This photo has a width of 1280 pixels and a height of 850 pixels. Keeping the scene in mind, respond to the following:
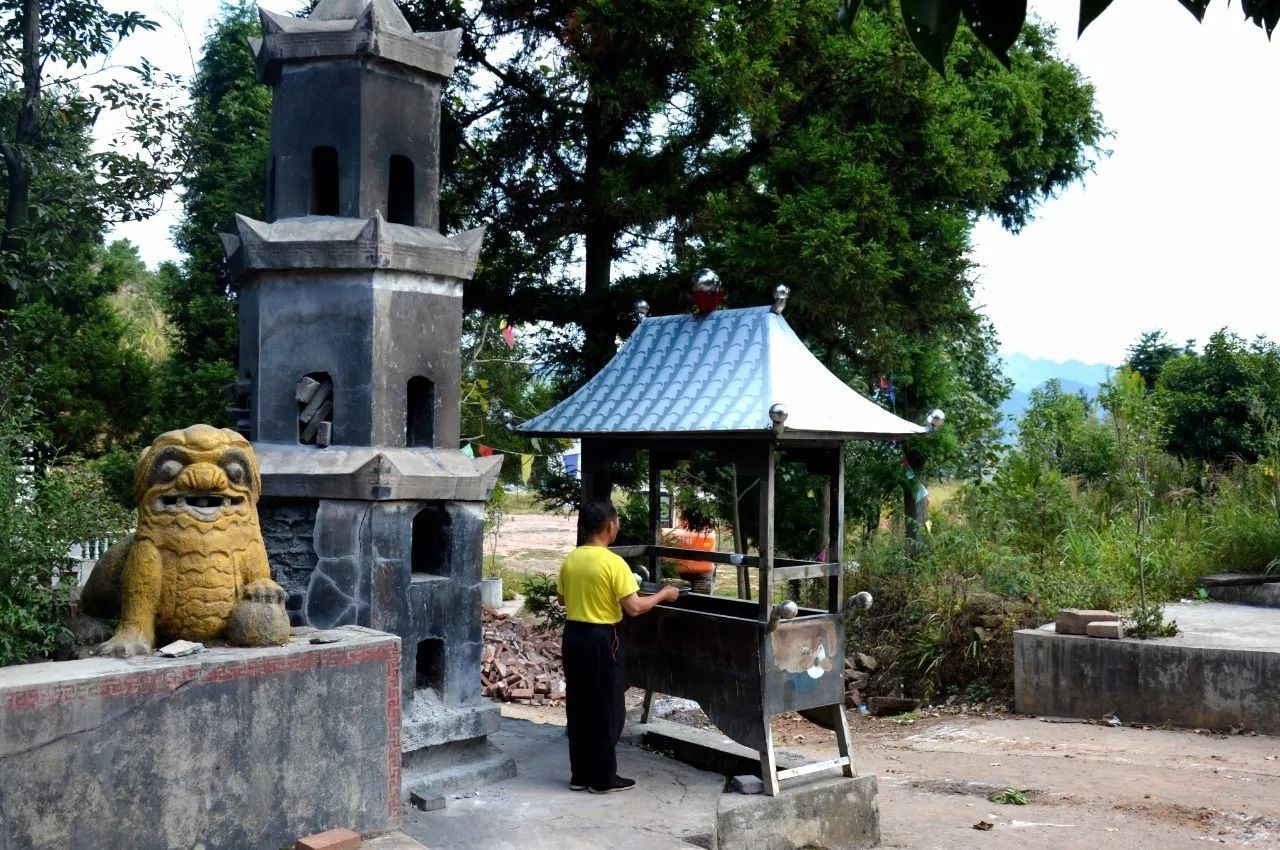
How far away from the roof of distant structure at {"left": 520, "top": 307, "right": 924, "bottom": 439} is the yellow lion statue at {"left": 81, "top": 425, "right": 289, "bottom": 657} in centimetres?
246

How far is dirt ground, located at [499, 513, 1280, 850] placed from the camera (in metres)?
7.56

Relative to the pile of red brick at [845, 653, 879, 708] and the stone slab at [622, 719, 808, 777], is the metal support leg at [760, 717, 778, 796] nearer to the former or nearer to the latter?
the stone slab at [622, 719, 808, 777]

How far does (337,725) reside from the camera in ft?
20.4

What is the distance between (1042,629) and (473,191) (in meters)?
8.23

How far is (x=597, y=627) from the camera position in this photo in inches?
279

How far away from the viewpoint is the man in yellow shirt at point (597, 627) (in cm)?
707

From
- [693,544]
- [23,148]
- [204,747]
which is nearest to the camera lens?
[204,747]

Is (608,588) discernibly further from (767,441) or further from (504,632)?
(504,632)

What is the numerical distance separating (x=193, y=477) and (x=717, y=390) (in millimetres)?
3343

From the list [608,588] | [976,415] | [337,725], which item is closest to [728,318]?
[608,588]

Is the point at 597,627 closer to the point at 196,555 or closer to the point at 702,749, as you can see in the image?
the point at 702,749

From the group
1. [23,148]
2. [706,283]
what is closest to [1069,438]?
[706,283]

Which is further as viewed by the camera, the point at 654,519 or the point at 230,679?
the point at 654,519

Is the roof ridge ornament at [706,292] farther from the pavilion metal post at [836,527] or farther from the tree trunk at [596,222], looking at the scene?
the tree trunk at [596,222]
